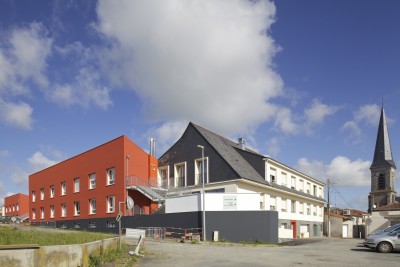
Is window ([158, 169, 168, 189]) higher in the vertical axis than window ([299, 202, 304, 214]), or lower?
higher

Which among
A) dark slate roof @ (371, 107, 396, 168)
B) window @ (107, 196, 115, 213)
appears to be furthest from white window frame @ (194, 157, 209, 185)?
dark slate roof @ (371, 107, 396, 168)

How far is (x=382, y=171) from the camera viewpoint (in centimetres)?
8338

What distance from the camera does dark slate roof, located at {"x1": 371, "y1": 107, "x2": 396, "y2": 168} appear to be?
8332cm

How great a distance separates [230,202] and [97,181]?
15.2 m

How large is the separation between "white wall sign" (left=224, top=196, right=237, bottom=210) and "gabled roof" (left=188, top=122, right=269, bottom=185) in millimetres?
3931

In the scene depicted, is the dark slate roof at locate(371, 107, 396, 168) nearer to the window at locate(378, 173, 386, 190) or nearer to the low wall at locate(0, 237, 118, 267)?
the window at locate(378, 173, 386, 190)

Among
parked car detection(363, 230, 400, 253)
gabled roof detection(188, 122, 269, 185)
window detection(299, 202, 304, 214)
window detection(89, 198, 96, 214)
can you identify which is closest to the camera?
parked car detection(363, 230, 400, 253)

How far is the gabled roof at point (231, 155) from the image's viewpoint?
3424 cm

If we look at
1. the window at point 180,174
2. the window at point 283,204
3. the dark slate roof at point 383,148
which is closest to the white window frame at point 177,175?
the window at point 180,174

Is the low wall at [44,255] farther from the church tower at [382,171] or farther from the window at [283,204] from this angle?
the church tower at [382,171]

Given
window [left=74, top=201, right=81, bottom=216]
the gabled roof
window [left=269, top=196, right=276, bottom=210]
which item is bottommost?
window [left=74, top=201, right=81, bottom=216]

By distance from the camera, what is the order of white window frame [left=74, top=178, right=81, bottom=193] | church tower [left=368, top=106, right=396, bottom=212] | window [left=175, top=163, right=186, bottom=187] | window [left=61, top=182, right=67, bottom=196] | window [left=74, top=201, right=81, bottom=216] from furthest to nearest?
1. church tower [left=368, top=106, right=396, bottom=212]
2. window [left=61, top=182, right=67, bottom=196]
3. white window frame [left=74, top=178, right=81, bottom=193]
4. window [left=74, top=201, right=81, bottom=216]
5. window [left=175, top=163, right=186, bottom=187]

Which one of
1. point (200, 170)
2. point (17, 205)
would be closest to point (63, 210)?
point (200, 170)

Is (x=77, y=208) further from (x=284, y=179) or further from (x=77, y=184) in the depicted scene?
(x=284, y=179)
